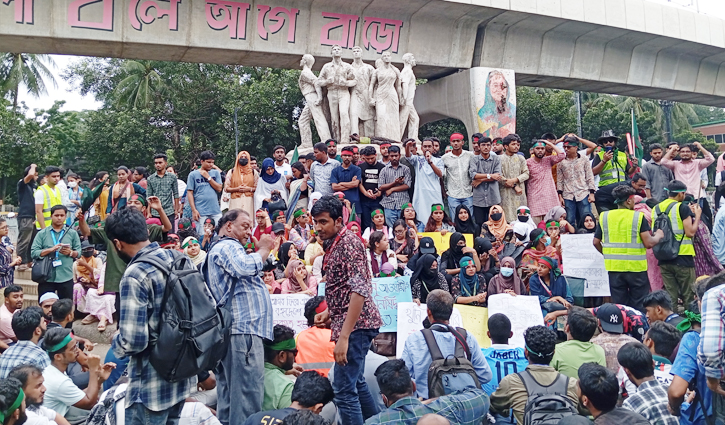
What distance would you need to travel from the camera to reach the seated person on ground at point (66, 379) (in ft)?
14.3

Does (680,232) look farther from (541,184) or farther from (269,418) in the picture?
(269,418)

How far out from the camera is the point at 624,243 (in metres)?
7.43

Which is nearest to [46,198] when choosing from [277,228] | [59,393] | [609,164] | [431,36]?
[277,228]

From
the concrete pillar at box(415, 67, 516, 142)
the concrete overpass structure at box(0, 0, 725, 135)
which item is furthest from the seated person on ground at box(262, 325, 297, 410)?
the concrete pillar at box(415, 67, 516, 142)

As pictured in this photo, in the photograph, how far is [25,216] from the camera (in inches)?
401

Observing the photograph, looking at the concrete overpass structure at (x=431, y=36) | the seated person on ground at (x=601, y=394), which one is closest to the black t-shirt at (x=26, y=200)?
the concrete overpass structure at (x=431, y=36)

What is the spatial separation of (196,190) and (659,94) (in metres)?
17.1

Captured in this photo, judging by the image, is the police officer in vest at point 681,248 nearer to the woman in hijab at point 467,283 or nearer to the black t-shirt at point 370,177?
the woman in hijab at point 467,283

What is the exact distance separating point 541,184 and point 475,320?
4183mm

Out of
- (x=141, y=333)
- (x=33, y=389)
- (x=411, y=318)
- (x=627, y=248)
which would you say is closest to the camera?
(x=141, y=333)

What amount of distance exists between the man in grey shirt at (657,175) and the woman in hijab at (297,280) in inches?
234

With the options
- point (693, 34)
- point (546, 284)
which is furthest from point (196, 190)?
point (693, 34)

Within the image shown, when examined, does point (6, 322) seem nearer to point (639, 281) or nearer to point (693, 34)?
point (639, 281)

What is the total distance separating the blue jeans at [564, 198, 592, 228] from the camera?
1030 cm
